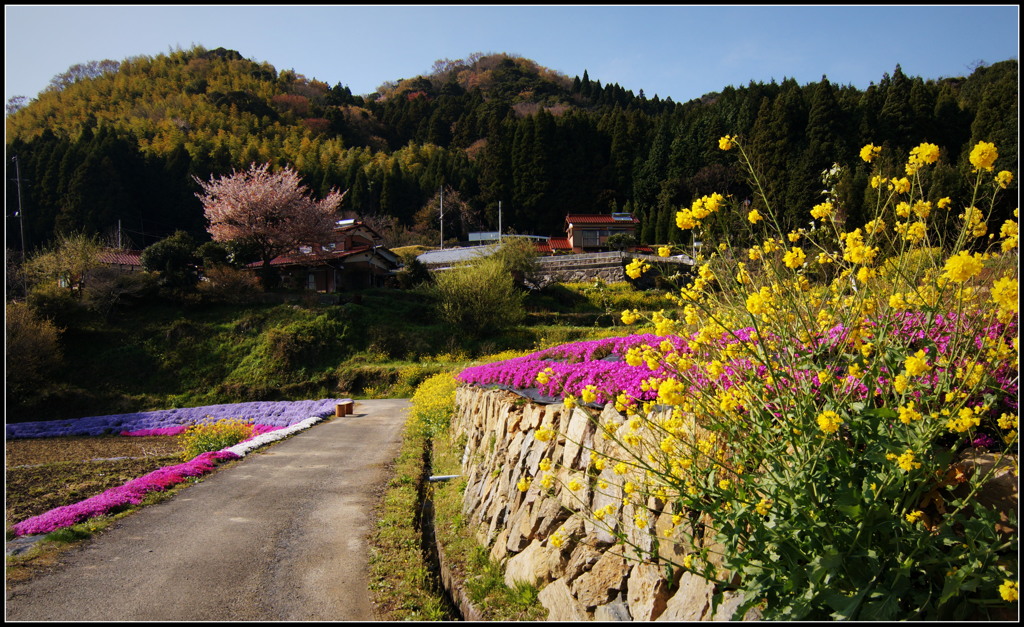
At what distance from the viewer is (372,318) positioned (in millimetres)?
21797

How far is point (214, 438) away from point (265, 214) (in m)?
17.6

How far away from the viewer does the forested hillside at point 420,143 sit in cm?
2727

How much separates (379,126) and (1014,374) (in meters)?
72.6

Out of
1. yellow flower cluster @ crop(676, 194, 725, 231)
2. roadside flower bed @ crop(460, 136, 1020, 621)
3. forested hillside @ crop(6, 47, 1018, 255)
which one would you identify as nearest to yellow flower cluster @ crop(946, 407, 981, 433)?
roadside flower bed @ crop(460, 136, 1020, 621)

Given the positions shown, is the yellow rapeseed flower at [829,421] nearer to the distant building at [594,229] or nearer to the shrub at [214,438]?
the shrub at [214,438]

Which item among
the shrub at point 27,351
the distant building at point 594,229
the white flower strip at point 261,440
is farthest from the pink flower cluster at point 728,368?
the distant building at point 594,229

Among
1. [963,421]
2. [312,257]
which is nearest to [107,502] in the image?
[963,421]

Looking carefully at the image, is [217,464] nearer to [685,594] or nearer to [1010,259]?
[685,594]

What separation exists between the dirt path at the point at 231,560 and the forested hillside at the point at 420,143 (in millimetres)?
14961

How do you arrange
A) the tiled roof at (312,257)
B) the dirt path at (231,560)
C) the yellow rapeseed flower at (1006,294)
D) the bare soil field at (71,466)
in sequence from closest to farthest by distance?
the yellow rapeseed flower at (1006,294) < the dirt path at (231,560) < the bare soil field at (71,466) < the tiled roof at (312,257)

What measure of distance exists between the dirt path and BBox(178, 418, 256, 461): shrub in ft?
11.0

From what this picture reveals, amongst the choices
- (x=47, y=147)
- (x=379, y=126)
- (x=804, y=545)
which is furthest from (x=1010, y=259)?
(x=379, y=126)

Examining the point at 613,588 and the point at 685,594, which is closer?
the point at 685,594

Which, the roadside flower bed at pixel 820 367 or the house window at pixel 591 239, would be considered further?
the house window at pixel 591 239
